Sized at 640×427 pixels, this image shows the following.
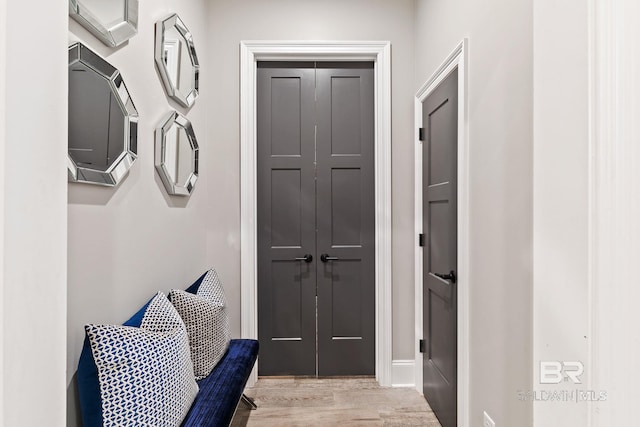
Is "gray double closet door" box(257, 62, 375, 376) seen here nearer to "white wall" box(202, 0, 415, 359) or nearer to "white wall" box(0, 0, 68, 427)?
"white wall" box(202, 0, 415, 359)

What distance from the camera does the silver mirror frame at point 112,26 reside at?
1.29 metres

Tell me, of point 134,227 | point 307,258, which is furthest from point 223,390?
point 307,258

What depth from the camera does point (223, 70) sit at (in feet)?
9.70

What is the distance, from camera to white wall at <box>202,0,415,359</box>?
9.66 feet

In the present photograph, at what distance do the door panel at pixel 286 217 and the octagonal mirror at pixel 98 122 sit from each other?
1.43 meters

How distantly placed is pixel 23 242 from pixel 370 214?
2.49 meters

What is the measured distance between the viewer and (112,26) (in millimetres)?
1504

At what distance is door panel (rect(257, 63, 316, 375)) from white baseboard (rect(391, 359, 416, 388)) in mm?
627
